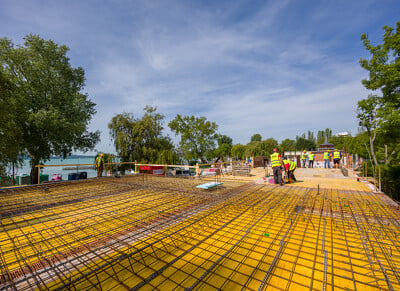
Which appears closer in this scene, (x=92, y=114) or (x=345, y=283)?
(x=345, y=283)

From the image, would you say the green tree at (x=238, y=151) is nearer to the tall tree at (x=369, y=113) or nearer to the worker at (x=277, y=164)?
the tall tree at (x=369, y=113)

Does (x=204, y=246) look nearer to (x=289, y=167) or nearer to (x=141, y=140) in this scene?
(x=289, y=167)

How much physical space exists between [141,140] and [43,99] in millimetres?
8697

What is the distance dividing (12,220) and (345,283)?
682cm

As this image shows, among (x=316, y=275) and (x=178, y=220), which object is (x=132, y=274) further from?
(x=316, y=275)

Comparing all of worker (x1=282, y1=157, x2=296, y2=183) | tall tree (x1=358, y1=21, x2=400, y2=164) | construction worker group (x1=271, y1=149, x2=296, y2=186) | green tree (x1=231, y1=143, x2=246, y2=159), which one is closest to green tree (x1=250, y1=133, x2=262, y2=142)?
green tree (x1=231, y1=143, x2=246, y2=159)

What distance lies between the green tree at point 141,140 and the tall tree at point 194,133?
9.83 metres

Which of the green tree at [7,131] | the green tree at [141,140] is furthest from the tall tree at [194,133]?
the green tree at [7,131]

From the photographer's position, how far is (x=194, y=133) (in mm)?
30312

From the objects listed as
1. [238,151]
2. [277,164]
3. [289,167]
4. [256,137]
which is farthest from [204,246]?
[256,137]

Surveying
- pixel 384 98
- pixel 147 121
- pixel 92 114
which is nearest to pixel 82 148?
pixel 92 114

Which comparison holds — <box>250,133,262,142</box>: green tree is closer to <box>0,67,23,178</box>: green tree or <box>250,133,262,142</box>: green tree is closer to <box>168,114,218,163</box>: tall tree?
<box>168,114,218,163</box>: tall tree

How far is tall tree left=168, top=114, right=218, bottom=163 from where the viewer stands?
30.0 m

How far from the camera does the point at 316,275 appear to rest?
2207mm
